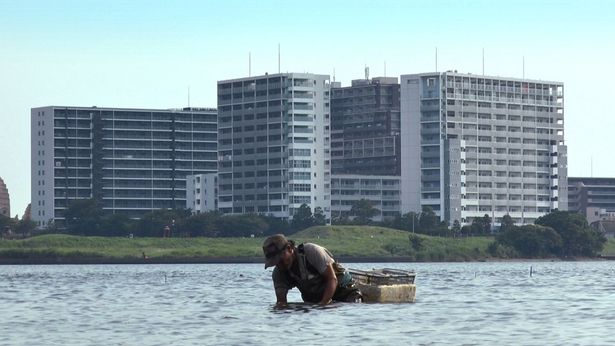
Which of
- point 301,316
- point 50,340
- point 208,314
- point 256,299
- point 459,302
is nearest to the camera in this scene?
point 50,340

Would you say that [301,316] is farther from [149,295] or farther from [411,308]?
[149,295]

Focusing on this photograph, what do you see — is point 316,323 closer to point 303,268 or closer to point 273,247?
point 303,268

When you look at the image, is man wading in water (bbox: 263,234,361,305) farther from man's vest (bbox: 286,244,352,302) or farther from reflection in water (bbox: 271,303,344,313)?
reflection in water (bbox: 271,303,344,313)

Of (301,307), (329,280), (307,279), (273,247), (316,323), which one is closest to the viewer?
(273,247)

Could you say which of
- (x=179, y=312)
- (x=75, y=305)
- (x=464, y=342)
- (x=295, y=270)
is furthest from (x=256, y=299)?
(x=464, y=342)

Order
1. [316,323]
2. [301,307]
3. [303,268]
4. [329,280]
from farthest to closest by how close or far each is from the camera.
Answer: [301,307], [316,323], [329,280], [303,268]

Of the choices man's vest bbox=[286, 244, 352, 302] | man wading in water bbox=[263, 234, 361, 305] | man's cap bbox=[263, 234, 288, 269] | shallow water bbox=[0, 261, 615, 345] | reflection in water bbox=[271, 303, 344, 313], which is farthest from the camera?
reflection in water bbox=[271, 303, 344, 313]

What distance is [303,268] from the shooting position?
48.5 meters

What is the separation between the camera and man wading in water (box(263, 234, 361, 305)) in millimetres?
46750

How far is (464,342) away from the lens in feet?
144

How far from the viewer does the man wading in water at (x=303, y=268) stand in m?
46.8

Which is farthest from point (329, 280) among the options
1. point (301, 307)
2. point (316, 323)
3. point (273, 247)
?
point (301, 307)

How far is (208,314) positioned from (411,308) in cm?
827

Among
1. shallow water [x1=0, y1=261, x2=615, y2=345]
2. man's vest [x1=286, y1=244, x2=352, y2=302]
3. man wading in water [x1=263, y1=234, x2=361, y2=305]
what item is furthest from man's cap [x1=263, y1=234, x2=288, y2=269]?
shallow water [x1=0, y1=261, x2=615, y2=345]
